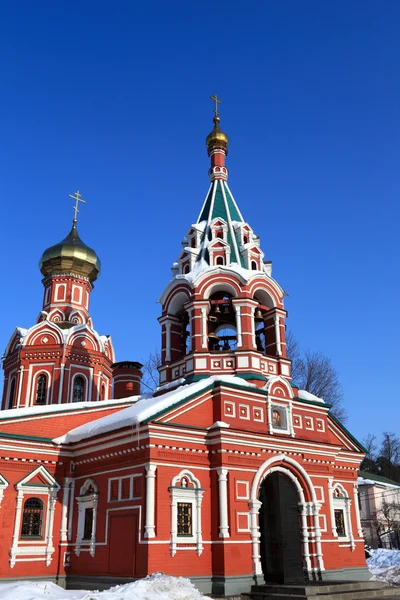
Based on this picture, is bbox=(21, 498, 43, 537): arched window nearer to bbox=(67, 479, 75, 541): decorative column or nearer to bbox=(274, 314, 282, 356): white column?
bbox=(67, 479, 75, 541): decorative column

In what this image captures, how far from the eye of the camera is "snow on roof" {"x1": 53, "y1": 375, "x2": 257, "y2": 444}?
1356 cm

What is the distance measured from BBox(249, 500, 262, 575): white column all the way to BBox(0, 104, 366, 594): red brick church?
0.11ft

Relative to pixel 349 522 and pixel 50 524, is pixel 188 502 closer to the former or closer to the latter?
pixel 50 524

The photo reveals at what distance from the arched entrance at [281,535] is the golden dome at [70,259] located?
12.8 metres

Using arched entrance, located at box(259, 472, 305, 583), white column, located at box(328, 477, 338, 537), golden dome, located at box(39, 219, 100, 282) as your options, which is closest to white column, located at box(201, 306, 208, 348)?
arched entrance, located at box(259, 472, 305, 583)

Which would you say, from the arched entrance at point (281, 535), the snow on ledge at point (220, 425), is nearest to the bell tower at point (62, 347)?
the arched entrance at point (281, 535)

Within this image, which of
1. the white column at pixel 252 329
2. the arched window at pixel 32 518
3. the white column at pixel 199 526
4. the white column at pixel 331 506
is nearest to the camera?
the white column at pixel 199 526

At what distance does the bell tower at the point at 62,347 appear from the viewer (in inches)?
850

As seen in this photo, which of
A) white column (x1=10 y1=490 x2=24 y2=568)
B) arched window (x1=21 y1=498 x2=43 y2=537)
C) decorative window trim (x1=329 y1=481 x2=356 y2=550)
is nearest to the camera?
white column (x1=10 y1=490 x2=24 y2=568)

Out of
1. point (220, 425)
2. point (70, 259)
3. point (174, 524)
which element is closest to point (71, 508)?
point (174, 524)

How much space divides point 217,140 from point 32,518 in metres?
14.0

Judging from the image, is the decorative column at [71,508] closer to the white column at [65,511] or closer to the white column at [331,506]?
the white column at [65,511]

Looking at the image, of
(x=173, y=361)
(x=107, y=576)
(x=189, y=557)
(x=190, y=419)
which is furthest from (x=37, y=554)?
(x=173, y=361)

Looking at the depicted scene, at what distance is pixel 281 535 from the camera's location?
1520cm
